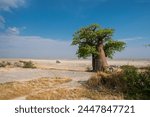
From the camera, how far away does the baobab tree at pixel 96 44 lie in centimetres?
1812

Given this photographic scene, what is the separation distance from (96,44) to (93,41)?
0.30 metres

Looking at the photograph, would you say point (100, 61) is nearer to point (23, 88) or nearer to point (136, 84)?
point (23, 88)

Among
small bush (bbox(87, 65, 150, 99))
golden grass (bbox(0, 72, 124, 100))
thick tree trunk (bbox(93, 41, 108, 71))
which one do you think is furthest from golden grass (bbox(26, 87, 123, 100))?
thick tree trunk (bbox(93, 41, 108, 71))

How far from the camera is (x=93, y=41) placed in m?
18.7

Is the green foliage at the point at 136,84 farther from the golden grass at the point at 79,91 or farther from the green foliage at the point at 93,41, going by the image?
the green foliage at the point at 93,41

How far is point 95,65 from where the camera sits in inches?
721

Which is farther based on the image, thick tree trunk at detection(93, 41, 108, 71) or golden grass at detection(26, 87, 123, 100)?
thick tree trunk at detection(93, 41, 108, 71)

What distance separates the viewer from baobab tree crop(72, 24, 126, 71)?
1812 cm

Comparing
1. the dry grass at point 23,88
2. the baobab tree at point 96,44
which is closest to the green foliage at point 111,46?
the baobab tree at point 96,44

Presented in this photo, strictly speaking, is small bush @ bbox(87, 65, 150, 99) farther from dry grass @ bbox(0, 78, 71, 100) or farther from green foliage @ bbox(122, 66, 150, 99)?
dry grass @ bbox(0, 78, 71, 100)

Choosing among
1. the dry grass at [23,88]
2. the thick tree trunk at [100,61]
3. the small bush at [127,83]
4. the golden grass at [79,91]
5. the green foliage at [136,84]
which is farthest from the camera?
the thick tree trunk at [100,61]

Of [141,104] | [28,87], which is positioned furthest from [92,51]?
[141,104]

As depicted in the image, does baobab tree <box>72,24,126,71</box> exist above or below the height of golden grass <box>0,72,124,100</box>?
above

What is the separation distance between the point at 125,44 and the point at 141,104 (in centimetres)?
1352
